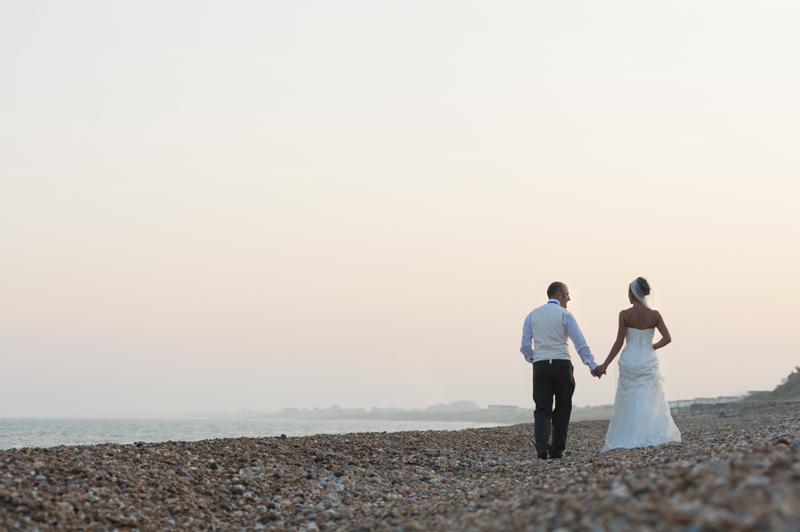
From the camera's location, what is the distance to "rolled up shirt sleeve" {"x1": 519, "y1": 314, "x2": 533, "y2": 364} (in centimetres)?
1042

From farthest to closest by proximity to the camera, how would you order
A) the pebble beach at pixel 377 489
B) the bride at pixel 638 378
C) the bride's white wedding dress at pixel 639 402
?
the bride at pixel 638 378
the bride's white wedding dress at pixel 639 402
the pebble beach at pixel 377 489

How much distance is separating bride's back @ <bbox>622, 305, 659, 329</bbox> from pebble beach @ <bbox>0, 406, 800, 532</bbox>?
2.16 meters

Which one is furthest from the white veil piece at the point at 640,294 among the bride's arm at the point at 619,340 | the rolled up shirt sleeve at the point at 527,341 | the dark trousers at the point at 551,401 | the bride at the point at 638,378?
the rolled up shirt sleeve at the point at 527,341

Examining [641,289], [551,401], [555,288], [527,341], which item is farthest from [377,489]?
[641,289]

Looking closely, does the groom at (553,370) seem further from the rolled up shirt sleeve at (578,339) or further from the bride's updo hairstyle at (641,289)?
the bride's updo hairstyle at (641,289)

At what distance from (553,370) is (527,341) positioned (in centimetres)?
72

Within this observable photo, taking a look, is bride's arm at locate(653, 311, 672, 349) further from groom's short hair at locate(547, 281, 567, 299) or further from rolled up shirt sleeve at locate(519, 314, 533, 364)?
rolled up shirt sleeve at locate(519, 314, 533, 364)

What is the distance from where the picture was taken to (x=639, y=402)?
9.98 meters

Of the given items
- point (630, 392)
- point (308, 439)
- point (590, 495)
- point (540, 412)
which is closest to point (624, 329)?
point (630, 392)

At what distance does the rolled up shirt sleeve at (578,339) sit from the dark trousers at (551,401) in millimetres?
274

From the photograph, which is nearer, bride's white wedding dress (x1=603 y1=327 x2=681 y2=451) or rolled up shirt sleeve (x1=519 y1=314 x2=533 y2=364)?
bride's white wedding dress (x1=603 y1=327 x2=681 y2=451)

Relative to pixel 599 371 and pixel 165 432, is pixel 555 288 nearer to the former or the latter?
pixel 599 371

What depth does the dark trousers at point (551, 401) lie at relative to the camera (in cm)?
979

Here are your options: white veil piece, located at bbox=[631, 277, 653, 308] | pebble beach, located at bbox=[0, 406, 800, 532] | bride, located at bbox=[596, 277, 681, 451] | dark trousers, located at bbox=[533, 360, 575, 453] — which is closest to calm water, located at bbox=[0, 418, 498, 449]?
pebble beach, located at bbox=[0, 406, 800, 532]
